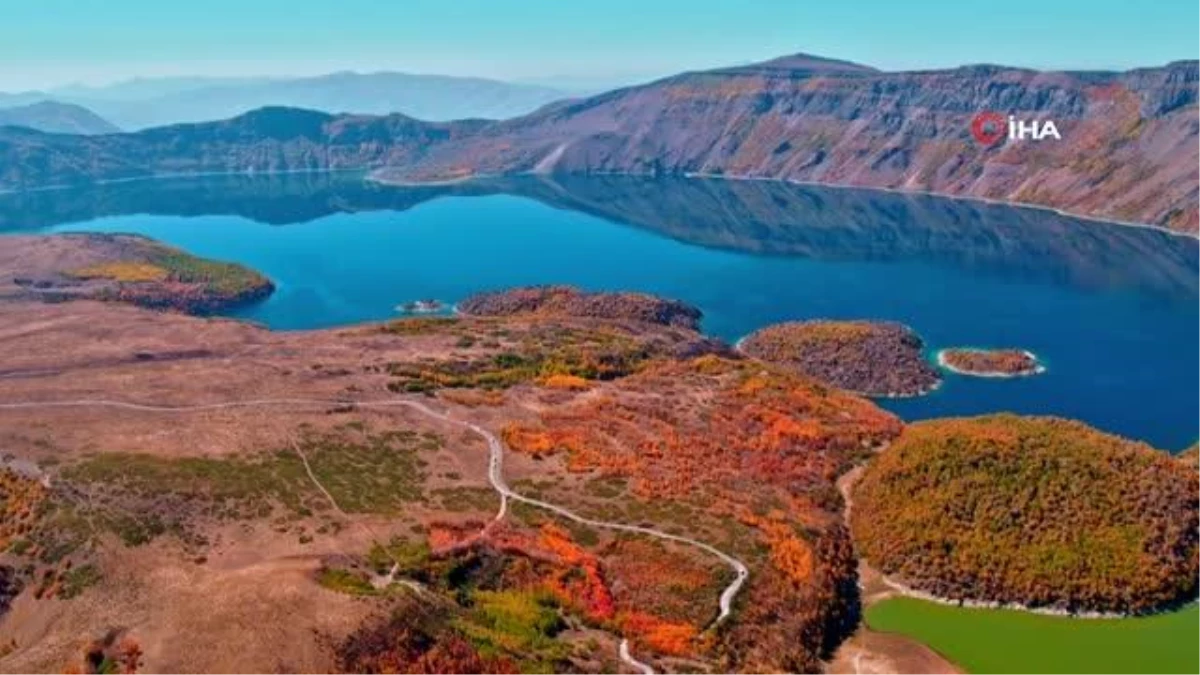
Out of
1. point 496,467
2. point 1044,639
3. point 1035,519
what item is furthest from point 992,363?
point 496,467

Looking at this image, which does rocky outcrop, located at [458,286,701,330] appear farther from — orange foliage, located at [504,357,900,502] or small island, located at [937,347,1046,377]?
orange foliage, located at [504,357,900,502]

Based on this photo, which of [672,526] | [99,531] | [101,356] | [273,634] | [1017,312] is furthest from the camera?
[1017,312]

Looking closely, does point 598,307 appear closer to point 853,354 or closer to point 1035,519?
point 853,354

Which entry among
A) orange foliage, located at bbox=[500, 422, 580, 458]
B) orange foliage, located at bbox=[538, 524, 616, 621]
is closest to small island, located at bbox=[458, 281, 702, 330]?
orange foliage, located at bbox=[500, 422, 580, 458]

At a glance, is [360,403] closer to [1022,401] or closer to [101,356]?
[101,356]

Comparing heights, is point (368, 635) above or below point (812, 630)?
above

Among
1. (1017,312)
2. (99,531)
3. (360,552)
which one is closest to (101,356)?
(99,531)

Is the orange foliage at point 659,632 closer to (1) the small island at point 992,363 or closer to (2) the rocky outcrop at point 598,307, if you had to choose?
(1) the small island at point 992,363
